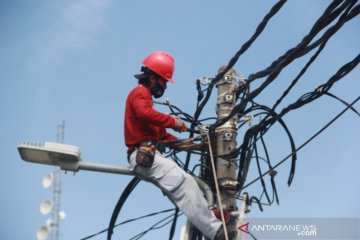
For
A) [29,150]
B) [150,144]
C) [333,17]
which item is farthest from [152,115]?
[333,17]

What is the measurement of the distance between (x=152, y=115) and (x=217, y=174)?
0.92 metres

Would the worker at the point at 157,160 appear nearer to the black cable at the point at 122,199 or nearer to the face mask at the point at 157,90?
the face mask at the point at 157,90

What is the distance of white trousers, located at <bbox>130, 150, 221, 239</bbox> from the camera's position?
218 inches

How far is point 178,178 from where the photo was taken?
574 centimetres

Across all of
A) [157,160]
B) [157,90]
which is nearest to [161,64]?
[157,90]

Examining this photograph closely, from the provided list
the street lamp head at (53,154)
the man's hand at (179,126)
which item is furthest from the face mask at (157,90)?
the street lamp head at (53,154)

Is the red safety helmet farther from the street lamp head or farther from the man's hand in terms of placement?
the street lamp head

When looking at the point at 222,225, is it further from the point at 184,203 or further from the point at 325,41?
the point at 325,41

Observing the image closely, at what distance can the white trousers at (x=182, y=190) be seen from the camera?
5539 mm

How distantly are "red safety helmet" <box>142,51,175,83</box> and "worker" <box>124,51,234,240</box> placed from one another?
0.02 metres

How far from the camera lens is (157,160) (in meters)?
5.87

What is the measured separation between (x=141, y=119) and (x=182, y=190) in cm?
82

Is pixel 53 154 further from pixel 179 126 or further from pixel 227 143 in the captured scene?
pixel 227 143

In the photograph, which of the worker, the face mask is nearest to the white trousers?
the worker
